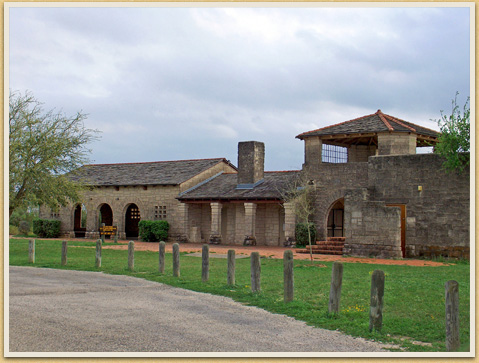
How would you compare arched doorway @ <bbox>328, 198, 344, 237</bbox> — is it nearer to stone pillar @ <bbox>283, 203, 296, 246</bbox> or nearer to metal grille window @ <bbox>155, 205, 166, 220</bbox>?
stone pillar @ <bbox>283, 203, 296, 246</bbox>

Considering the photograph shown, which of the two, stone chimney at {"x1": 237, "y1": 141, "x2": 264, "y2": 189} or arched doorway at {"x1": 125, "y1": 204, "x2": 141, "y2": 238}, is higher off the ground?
stone chimney at {"x1": 237, "y1": 141, "x2": 264, "y2": 189}

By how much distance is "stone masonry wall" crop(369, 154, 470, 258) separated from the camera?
869 inches

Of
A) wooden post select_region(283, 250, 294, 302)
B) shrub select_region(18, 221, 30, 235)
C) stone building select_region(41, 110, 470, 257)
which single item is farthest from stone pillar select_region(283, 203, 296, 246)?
shrub select_region(18, 221, 30, 235)

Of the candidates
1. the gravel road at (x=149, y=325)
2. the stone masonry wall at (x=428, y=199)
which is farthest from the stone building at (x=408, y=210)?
the gravel road at (x=149, y=325)

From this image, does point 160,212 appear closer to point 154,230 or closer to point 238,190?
point 154,230

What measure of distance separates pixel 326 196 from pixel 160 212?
39.2 ft

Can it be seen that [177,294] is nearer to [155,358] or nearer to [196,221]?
[155,358]

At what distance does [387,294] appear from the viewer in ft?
40.5

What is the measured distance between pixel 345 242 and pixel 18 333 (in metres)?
17.3

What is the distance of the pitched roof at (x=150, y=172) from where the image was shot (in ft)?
119

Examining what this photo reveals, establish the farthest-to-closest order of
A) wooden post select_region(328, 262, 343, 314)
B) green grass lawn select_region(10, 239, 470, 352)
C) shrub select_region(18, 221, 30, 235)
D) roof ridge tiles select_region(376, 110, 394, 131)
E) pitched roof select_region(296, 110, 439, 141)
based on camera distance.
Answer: shrub select_region(18, 221, 30, 235)
pitched roof select_region(296, 110, 439, 141)
roof ridge tiles select_region(376, 110, 394, 131)
wooden post select_region(328, 262, 343, 314)
green grass lawn select_region(10, 239, 470, 352)

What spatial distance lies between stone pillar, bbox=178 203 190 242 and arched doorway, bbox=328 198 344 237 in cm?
917

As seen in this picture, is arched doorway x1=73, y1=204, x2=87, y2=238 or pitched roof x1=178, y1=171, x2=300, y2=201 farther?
arched doorway x1=73, y1=204, x2=87, y2=238

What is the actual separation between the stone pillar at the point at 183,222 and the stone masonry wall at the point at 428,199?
13941 mm
